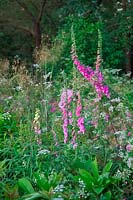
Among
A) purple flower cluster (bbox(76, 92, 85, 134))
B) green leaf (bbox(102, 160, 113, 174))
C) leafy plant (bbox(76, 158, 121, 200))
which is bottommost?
leafy plant (bbox(76, 158, 121, 200))

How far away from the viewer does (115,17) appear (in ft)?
51.7

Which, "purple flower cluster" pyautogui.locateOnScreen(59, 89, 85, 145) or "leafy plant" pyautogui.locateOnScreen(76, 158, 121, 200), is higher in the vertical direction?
"purple flower cluster" pyautogui.locateOnScreen(59, 89, 85, 145)

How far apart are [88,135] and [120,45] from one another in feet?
35.6

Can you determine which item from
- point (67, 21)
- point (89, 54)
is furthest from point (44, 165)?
point (67, 21)

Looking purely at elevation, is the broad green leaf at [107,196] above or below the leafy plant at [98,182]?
below

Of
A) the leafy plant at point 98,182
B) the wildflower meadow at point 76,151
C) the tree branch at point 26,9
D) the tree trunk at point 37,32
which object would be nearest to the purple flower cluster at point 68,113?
the wildflower meadow at point 76,151

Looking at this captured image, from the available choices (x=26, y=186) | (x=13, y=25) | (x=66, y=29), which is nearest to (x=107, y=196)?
(x=26, y=186)

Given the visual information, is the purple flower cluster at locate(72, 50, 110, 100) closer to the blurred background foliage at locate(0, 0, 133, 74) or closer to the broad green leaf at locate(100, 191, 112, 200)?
the broad green leaf at locate(100, 191, 112, 200)

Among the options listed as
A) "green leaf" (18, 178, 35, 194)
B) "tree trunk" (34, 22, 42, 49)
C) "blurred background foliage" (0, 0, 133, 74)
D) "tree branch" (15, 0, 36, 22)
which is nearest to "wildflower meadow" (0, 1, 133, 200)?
"green leaf" (18, 178, 35, 194)

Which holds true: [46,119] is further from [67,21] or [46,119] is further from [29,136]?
[67,21]

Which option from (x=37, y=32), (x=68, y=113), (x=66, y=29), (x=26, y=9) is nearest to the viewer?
(x=68, y=113)

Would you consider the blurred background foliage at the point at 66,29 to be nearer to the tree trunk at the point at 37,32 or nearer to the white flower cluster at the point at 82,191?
the tree trunk at the point at 37,32

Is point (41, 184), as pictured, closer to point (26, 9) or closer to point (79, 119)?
point (79, 119)

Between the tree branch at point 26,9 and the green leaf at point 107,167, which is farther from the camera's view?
the tree branch at point 26,9
